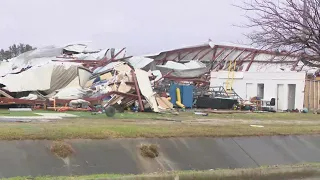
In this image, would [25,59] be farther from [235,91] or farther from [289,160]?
[289,160]

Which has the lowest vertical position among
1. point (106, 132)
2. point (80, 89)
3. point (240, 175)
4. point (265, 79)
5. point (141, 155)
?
point (265, 79)

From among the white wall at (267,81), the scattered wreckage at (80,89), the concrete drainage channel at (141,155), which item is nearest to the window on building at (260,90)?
the white wall at (267,81)

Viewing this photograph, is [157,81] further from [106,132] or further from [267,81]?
[106,132]

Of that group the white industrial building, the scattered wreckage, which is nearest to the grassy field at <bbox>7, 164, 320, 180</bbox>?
the scattered wreckage

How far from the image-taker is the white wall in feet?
107

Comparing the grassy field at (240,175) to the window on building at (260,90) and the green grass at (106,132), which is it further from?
the window on building at (260,90)

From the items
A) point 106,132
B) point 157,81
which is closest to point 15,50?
point 157,81

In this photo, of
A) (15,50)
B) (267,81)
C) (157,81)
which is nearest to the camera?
(157,81)

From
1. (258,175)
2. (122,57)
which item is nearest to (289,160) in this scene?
(258,175)

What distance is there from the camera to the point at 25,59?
42312mm

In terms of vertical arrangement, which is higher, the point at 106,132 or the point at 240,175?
the point at 106,132

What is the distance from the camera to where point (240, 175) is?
1057cm

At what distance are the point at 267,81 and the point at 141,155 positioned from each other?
25029 millimetres

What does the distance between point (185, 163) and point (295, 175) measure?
2.76 metres
